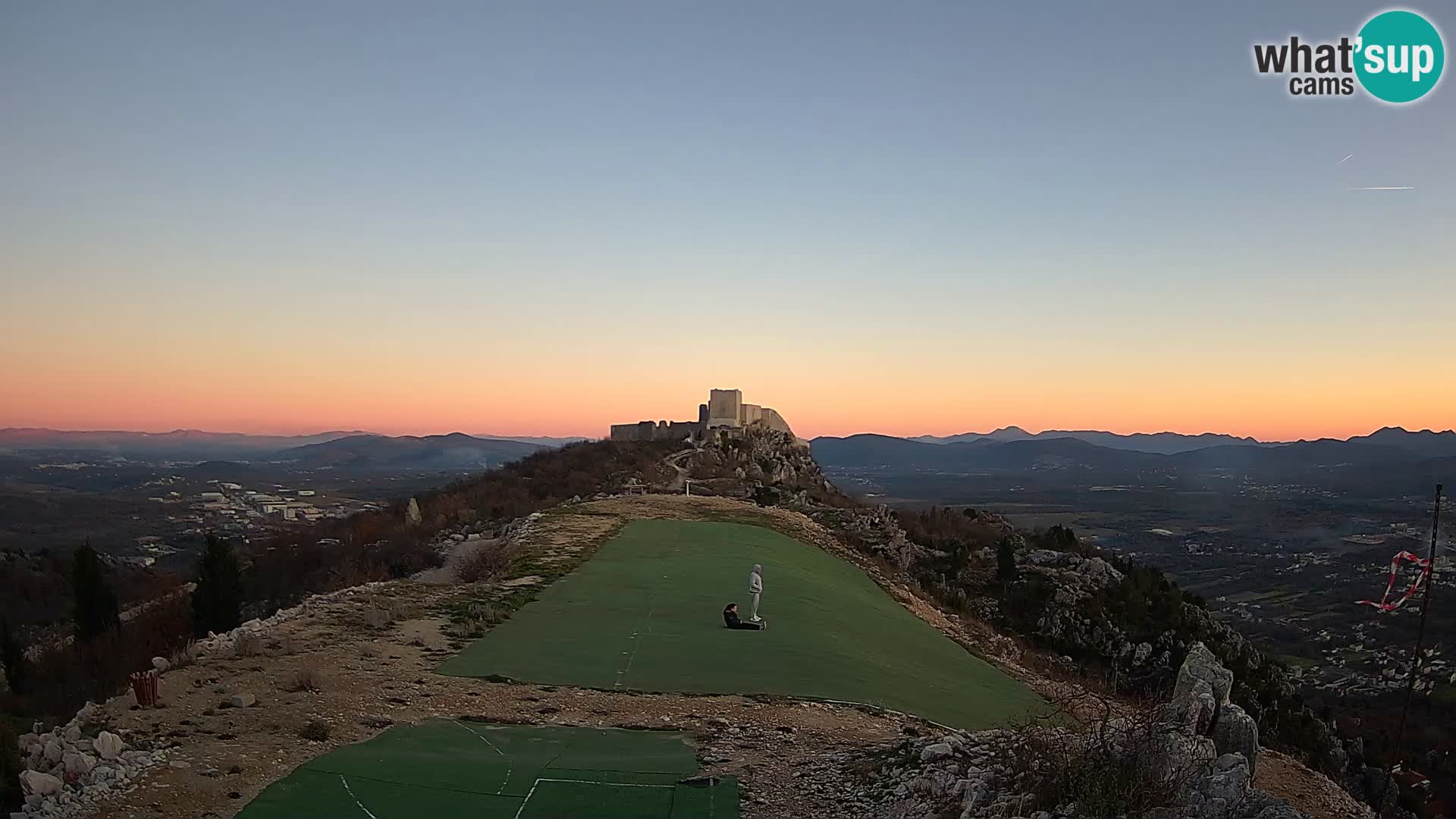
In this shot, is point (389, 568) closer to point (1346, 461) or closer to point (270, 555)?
point (270, 555)

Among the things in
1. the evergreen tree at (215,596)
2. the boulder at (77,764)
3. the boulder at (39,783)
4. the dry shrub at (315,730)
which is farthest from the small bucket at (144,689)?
the evergreen tree at (215,596)

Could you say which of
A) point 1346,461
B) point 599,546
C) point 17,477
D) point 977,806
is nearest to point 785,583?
point 599,546

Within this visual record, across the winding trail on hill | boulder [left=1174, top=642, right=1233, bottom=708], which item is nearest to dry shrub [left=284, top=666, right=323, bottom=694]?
boulder [left=1174, top=642, right=1233, bottom=708]

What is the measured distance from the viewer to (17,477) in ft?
308

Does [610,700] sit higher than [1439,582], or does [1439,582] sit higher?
[610,700]

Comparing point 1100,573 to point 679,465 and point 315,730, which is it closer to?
point 679,465

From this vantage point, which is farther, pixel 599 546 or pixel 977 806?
pixel 599 546

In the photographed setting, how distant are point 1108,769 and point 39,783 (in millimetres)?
7863

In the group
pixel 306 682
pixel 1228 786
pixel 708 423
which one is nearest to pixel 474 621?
pixel 306 682

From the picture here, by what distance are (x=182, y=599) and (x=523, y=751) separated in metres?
21.7

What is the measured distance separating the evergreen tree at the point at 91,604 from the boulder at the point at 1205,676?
27.1 m

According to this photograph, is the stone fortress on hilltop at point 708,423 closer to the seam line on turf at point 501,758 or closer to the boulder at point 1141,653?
the boulder at point 1141,653

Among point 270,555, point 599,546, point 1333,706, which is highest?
point 599,546

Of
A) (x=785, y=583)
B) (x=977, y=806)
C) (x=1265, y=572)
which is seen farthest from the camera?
(x=1265, y=572)
